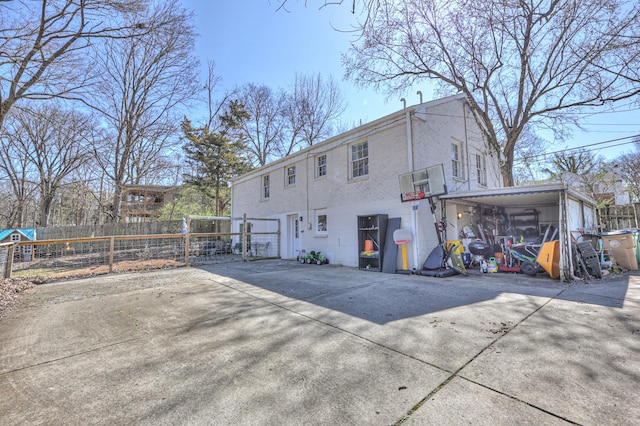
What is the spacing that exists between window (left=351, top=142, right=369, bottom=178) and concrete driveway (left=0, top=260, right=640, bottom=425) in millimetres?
5795

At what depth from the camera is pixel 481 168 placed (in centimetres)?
1222

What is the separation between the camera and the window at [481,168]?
12.0m

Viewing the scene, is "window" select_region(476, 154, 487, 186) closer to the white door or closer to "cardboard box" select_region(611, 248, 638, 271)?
"cardboard box" select_region(611, 248, 638, 271)

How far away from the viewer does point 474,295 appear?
17.0 ft

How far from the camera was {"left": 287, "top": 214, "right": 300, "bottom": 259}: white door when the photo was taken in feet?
40.9

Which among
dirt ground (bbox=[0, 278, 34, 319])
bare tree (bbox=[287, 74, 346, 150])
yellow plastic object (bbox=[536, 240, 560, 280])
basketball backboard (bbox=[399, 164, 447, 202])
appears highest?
bare tree (bbox=[287, 74, 346, 150])

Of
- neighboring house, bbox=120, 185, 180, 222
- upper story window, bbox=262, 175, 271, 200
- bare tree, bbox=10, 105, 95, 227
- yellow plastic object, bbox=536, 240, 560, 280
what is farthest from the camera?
neighboring house, bbox=120, 185, 180, 222

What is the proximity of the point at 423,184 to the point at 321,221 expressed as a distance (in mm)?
4718

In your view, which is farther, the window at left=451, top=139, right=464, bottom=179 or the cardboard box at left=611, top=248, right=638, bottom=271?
the window at left=451, top=139, right=464, bottom=179

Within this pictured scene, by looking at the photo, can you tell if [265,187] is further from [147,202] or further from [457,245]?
[147,202]

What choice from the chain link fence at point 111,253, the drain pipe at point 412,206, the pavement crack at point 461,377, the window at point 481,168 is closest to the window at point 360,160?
the drain pipe at point 412,206

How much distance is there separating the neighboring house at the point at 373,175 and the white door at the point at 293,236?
0.15ft

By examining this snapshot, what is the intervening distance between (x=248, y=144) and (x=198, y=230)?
8.92 meters

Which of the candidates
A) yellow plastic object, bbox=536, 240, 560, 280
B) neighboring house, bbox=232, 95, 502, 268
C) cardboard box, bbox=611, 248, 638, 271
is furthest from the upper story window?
cardboard box, bbox=611, 248, 638, 271
